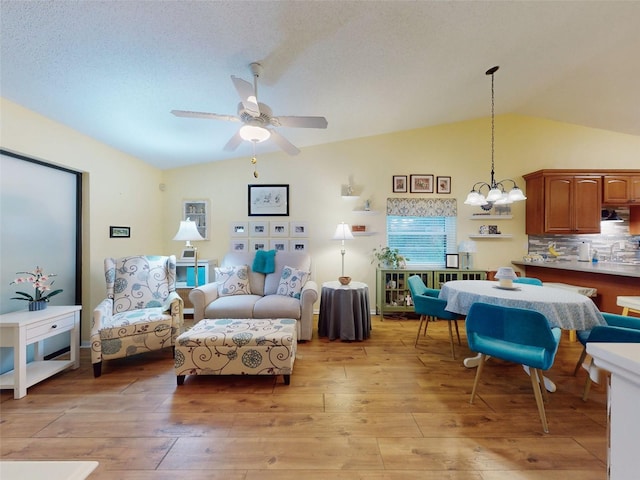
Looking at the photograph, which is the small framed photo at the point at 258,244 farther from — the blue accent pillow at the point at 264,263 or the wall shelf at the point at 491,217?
the wall shelf at the point at 491,217

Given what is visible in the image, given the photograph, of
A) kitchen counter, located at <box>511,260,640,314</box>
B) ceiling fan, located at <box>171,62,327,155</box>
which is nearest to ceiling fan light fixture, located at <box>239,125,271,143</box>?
ceiling fan, located at <box>171,62,327,155</box>

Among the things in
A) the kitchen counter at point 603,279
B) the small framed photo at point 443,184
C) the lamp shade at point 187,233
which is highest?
the small framed photo at point 443,184

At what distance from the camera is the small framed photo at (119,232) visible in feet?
11.2

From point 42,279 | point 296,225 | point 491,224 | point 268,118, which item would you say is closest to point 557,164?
point 491,224

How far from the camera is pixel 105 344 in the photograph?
244cm

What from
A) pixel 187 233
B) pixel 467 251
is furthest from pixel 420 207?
→ pixel 187 233

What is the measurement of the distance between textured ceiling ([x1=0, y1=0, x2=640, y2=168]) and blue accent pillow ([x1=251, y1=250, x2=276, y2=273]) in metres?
1.62

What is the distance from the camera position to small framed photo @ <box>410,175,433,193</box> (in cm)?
439

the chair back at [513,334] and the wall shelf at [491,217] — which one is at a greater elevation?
the wall shelf at [491,217]

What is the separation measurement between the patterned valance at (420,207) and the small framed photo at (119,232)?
3.80 metres

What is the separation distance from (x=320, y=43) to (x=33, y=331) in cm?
320

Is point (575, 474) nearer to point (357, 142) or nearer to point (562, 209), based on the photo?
point (562, 209)

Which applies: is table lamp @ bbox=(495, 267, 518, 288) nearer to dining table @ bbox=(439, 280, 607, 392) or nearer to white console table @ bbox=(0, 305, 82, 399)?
dining table @ bbox=(439, 280, 607, 392)

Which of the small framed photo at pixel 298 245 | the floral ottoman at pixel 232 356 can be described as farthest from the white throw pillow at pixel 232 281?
the floral ottoman at pixel 232 356
